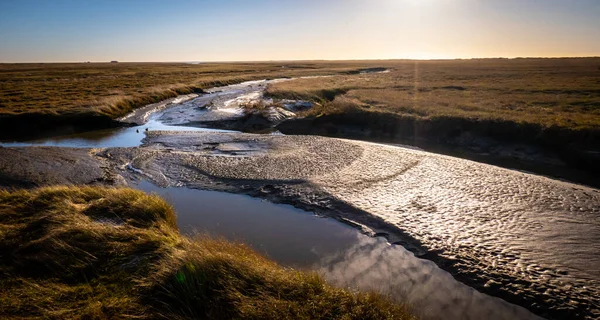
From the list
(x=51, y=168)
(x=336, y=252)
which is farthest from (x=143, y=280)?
(x=51, y=168)

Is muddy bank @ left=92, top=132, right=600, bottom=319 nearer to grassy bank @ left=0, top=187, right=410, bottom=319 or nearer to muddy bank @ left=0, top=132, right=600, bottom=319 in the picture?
muddy bank @ left=0, top=132, right=600, bottom=319

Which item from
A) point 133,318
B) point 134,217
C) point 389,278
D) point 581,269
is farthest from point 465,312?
point 134,217

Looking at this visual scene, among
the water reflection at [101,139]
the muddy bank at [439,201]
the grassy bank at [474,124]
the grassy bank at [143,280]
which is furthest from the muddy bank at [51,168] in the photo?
the grassy bank at [474,124]

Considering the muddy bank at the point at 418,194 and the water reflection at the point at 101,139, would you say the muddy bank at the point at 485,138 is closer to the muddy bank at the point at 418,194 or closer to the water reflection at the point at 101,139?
the muddy bank at the point at 418,194

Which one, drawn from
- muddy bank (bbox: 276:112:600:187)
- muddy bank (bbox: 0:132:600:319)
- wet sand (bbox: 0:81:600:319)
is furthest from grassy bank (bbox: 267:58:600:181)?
muddy bank (bbox: 0:132:600:319)

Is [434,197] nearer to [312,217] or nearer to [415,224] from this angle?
[415,224]

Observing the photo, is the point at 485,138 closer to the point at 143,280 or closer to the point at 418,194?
the point at 418,194
